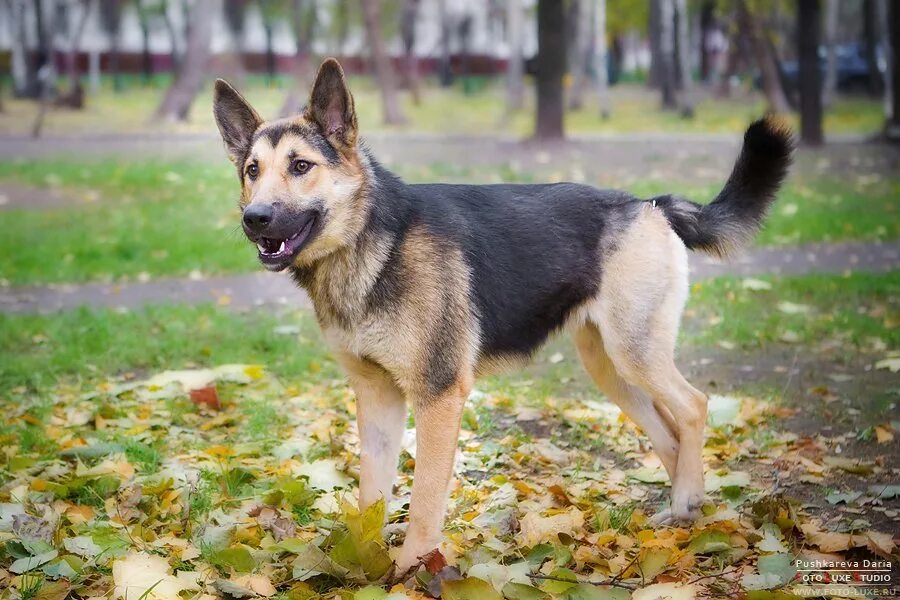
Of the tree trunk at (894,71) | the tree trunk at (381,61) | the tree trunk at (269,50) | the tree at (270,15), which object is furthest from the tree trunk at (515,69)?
the tree trunk at (894,71)

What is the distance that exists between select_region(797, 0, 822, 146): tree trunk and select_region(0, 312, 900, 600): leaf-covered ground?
50.6 feet

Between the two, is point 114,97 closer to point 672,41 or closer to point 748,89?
point 672,41

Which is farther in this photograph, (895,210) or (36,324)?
(895,210)

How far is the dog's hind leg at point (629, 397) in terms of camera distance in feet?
17.0

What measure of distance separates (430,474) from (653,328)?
1279 millimetres

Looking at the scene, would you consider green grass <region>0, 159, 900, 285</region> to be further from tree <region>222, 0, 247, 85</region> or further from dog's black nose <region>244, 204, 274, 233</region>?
tree <region>222, 0, 247, 85</region>

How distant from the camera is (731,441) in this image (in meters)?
6.02

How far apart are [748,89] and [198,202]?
99.0 ft

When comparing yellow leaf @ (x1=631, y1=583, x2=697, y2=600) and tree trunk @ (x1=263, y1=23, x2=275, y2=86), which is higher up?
tree trunk @ (x1=263, y1=23, x2=275, y2=86)

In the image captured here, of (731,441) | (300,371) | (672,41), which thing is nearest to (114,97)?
(672,41)

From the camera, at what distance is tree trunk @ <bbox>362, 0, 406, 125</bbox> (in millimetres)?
23047

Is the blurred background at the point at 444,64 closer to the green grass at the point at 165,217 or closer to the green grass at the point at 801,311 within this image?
the green grass at the point at 165,217

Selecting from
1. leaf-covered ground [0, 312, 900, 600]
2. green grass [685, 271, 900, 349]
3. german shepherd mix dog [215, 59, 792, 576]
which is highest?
german shepherd mix dog [215, 59, 792, 576]

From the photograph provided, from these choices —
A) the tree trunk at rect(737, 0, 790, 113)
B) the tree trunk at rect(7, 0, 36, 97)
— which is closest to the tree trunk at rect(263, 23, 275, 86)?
the tree trunk at rect(7, 0, 36, 97)
